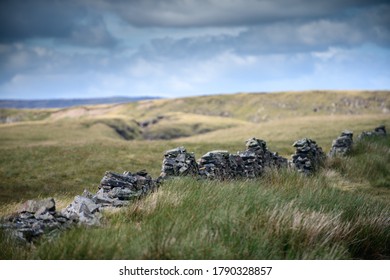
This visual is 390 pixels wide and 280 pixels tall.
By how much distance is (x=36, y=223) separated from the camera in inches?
273

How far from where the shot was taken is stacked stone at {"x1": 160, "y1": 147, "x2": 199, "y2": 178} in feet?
37.1

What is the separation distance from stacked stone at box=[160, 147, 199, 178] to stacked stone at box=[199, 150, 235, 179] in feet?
1.45

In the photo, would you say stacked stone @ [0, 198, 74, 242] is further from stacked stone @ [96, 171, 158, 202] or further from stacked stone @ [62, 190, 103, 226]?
stacked stone @ [96, 171, 158, 202]

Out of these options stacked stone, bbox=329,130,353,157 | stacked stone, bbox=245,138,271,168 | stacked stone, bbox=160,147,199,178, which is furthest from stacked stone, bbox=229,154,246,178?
stacked stone, bbox=329,130,353,157

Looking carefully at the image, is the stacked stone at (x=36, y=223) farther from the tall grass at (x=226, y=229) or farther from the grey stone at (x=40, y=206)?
the tall grass at (x=226, y=229)

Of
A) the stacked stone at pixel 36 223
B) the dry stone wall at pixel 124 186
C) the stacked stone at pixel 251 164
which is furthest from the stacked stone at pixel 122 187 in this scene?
the stacked stone at pixel 251 164

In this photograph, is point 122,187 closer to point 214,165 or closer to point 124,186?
point 124,186

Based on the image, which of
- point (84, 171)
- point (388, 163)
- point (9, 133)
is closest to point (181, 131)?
point (9, 133)

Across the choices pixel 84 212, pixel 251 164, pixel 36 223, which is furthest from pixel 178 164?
pixel 36 223

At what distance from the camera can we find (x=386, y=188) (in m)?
15.6

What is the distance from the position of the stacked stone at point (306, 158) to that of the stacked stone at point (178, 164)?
6.59m

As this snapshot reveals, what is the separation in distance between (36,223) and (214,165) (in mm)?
6728

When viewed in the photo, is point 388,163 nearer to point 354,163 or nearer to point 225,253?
point 354,163
